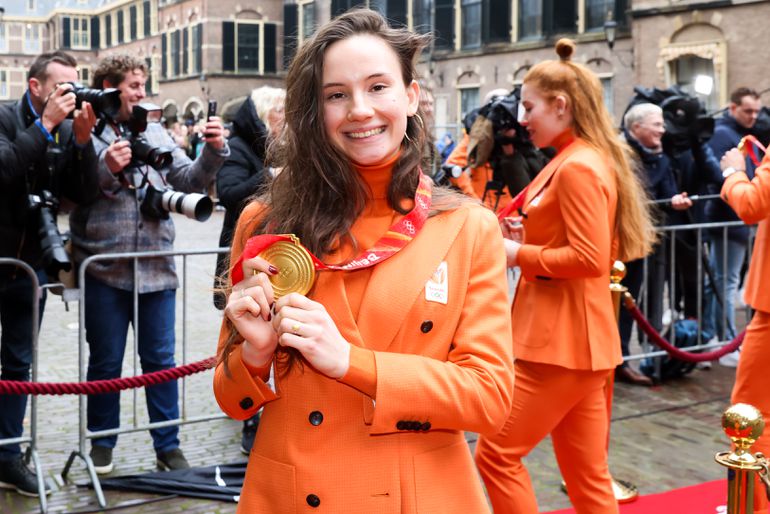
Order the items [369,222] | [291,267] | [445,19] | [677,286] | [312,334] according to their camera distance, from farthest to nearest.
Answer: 1. [445,19]
2. [677,286]
3. [369,222]
4. [291,267]
5. [312,334]

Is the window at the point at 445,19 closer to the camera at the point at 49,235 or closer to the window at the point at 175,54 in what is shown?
the window at the point at 175,54

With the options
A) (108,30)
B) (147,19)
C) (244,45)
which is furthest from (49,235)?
(108,30)

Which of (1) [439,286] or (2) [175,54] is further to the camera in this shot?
(2) [175,54]

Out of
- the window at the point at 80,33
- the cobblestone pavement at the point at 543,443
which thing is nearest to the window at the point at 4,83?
the window at the point at 80,33

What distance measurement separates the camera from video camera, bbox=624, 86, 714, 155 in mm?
7496

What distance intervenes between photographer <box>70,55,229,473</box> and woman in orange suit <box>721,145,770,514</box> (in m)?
2.76

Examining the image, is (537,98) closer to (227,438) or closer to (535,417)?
(535,417)

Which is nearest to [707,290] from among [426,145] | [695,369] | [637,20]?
[695,369]

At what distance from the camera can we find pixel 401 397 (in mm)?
1763

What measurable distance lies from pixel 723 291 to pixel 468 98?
75.1 feet

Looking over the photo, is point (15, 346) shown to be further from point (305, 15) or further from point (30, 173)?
point (305, 15)

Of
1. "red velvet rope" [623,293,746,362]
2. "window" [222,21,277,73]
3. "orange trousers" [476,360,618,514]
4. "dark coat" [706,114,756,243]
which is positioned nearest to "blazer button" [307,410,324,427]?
"orange trousers" [476,360,618,514]

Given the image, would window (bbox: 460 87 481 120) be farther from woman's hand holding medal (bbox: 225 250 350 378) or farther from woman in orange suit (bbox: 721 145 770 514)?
woman's hand holding medal (bbox: 225 250 350 378)

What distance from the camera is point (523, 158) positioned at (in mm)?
6836
